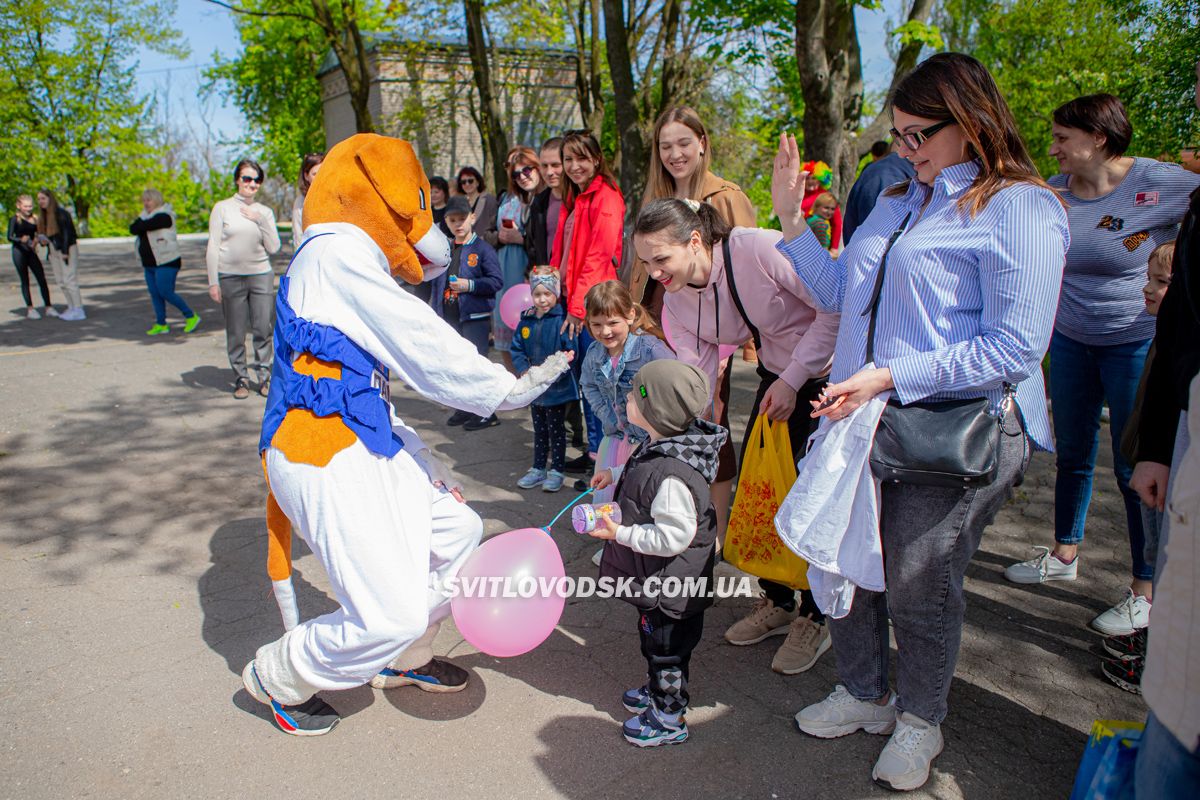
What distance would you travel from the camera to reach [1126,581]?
3914 millimetres

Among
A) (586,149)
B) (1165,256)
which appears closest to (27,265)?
(586,149)

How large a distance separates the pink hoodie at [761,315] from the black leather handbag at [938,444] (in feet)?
2.43

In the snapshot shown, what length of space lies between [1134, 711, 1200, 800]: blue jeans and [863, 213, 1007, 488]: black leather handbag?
833 mm

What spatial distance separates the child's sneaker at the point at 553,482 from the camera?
A: 5160 millimetres

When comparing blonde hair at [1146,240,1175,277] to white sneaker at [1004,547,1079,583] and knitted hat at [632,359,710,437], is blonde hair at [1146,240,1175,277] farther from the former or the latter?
knitted hat at [632,359,710,437]

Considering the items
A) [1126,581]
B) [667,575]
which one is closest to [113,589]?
[667,575]

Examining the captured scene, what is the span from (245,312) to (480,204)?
88.7 inches

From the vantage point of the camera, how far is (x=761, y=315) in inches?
130

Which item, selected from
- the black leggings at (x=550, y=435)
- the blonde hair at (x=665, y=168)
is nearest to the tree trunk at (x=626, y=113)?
the black leggings at (x=550, y=435)

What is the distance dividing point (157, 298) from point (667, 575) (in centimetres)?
928

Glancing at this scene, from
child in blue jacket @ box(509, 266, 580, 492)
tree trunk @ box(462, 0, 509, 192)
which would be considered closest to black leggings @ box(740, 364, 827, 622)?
child in blue jacket @ box(509, 266, 580, 492)

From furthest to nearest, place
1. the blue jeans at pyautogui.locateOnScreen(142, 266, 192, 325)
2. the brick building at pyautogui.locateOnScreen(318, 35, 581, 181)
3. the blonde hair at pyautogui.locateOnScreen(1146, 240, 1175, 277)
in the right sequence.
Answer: the brick building at pyautogui.locateOnScreen(318, 35, 581, 181) → the blue jeans at pyautogui.locateOnScreen(142, 266, 192, 325) → the blonde hair at pyautogui.locateOnScreen(1146, 240, 1175, 277)

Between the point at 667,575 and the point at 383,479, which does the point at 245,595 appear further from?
the point at 667,575

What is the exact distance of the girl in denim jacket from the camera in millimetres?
3881
